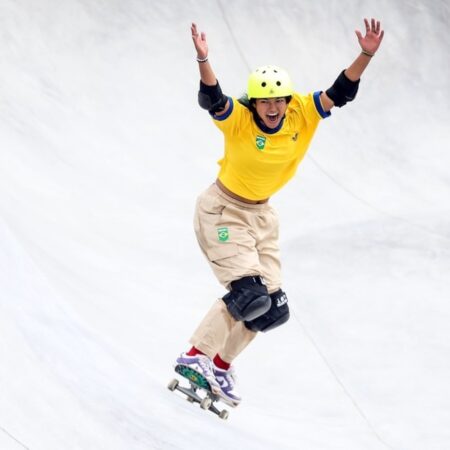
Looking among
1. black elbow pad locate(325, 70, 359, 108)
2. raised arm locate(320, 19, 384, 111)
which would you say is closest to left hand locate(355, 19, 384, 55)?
raised arm locate(320, 19, 384, 111)

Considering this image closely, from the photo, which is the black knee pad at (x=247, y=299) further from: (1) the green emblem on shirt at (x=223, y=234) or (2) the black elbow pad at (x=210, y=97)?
(2) the black elbow pad at (x=210, y=97)

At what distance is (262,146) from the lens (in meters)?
5.76

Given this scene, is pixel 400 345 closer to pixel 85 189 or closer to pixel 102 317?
pixel 102 317

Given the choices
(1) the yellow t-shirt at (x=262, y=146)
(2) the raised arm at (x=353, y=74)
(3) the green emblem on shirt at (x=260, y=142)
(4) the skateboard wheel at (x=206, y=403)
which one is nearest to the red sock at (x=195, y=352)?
(4) the skateboard wheel at (x=206, y=403)

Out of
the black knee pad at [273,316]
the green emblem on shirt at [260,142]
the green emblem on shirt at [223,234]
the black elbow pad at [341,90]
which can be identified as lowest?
the black knee pad at [273,316]

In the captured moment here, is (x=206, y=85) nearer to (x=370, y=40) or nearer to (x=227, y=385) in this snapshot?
(x=370, y=40)

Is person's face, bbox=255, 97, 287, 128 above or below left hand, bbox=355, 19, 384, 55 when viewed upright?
below

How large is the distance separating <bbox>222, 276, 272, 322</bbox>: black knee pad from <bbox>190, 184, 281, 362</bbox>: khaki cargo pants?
0.22ft

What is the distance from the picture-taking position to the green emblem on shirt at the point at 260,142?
18.9 ft

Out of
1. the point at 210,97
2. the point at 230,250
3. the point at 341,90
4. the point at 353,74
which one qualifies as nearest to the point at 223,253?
the point at 230,250

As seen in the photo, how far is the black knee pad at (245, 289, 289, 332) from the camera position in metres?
5.91

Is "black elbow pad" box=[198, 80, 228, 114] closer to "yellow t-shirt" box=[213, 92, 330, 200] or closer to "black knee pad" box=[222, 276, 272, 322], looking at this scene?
"yellow t-shirt" box=[213, 92, 330, 200]

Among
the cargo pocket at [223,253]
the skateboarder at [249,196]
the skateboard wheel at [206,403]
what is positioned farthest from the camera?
the skateboard wheel at [206,403]

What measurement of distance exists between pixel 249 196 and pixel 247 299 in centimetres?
67
